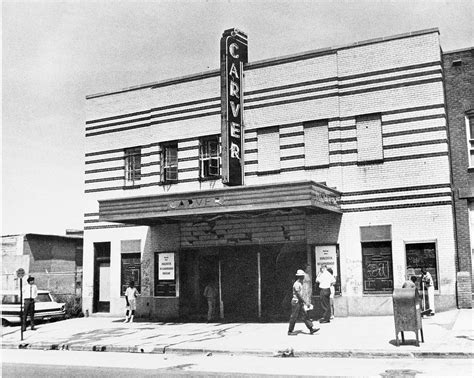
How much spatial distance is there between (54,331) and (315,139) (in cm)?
1195

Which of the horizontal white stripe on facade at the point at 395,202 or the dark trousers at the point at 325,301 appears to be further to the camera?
the horizontal white stripe on facade at the point at 395,202

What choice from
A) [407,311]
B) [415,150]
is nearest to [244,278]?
[415,150]

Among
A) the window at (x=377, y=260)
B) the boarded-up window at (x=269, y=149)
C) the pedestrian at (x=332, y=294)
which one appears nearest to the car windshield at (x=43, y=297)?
the boarded-up window at (x=269, y=149)

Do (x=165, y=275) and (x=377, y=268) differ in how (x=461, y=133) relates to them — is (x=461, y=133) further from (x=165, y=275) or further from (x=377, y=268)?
(x=165, y=275)

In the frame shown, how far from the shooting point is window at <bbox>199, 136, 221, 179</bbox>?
24453mm

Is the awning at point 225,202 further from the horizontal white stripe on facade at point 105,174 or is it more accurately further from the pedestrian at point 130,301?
the horizontal white stripe on facade at point 105,174

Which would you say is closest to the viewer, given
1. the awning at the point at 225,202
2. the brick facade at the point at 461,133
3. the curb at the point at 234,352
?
the curb at the point at 234,352

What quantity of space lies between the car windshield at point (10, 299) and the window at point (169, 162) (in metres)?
7.67

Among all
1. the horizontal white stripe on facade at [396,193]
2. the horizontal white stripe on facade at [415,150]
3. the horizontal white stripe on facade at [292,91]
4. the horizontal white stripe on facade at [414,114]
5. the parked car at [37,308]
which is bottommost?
the parked car at [37,308]

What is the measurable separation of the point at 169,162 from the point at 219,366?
13712 mm

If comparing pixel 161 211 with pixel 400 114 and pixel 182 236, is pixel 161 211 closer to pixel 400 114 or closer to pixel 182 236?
pixel 182 236

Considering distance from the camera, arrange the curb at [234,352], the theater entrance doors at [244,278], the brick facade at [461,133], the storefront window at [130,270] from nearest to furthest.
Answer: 1. the curb at [234,352]
2. the brick facade at [461,133]
3. the theater entrance doors at [244,278]
4. the storefront window at [130,270]

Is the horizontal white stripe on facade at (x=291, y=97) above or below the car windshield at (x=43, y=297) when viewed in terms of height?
above

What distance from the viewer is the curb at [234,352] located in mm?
13141
